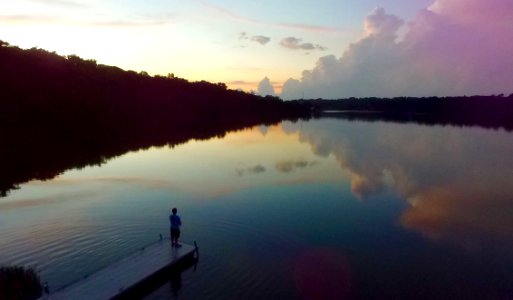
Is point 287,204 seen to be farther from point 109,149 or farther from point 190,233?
point 109,149

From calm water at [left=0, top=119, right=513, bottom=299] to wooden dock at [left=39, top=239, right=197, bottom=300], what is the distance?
1089 mm

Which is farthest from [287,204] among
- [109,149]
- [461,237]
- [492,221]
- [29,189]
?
[109,149]

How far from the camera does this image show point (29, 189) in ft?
127

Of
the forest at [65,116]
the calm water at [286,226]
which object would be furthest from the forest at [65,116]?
the calm water at [286,226]

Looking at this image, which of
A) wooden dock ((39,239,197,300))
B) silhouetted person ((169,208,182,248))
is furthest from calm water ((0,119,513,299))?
silhouetted person ((169,208,182,248))

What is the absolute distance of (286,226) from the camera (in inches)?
1125

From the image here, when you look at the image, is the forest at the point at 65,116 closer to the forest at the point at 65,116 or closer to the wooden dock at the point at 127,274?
the forest at the point at 65,116

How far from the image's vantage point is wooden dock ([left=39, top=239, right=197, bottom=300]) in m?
16.1

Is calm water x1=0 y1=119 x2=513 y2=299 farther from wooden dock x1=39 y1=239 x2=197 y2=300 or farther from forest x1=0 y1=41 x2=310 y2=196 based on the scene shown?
forest x1=0 y1=41 x2=310 y2=196

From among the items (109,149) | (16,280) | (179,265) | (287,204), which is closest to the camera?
(16,280)

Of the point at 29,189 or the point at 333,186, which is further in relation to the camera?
the point at 333,186

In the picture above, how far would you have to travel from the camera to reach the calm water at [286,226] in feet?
65.6

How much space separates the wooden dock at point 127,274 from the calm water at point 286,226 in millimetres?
1089

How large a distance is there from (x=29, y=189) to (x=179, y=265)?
26.2m
